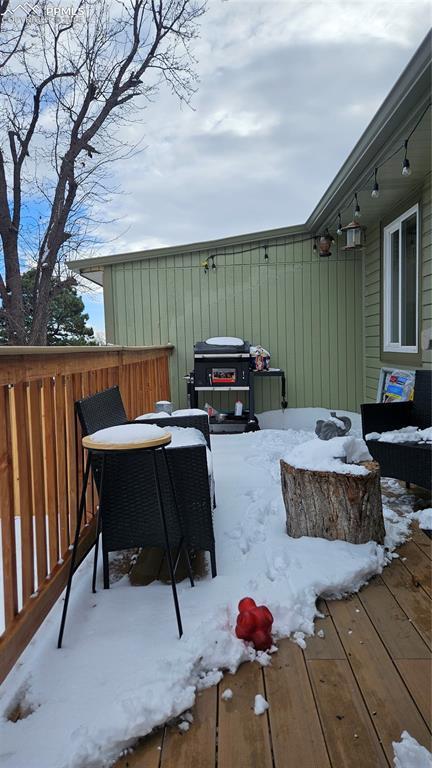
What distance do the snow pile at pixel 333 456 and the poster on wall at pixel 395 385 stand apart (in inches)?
73.7

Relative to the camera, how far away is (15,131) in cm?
1032

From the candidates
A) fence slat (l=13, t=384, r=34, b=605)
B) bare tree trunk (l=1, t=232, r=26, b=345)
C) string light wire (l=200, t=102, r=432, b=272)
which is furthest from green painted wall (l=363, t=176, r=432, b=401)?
bare tree trunk (l=1, t=232, r=26, b=345)

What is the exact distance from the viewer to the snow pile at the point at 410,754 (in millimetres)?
1189

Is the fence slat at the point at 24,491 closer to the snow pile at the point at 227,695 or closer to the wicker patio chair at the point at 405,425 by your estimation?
the snow pile at the point at 227,695

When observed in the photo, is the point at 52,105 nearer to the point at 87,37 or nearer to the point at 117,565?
the point at 87,37

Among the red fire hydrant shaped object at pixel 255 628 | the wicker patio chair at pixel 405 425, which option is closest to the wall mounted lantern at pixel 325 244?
the wicker patio chair at pixel 405 425

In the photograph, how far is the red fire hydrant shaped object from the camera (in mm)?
1632

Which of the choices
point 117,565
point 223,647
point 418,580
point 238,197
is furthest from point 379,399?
point 238,197

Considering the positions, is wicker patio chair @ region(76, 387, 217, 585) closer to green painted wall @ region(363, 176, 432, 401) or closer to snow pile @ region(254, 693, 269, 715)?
snow pile @ region(254, 693, 269, 715)

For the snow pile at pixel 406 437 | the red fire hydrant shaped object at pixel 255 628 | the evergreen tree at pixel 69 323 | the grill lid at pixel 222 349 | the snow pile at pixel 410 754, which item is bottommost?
the snow pile at pixel 410 754

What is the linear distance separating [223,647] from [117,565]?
2.78 feet

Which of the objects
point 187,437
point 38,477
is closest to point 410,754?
point 38,477

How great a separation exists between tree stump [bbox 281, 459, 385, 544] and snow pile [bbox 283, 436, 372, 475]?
0.04 m

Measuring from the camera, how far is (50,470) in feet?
6.52
